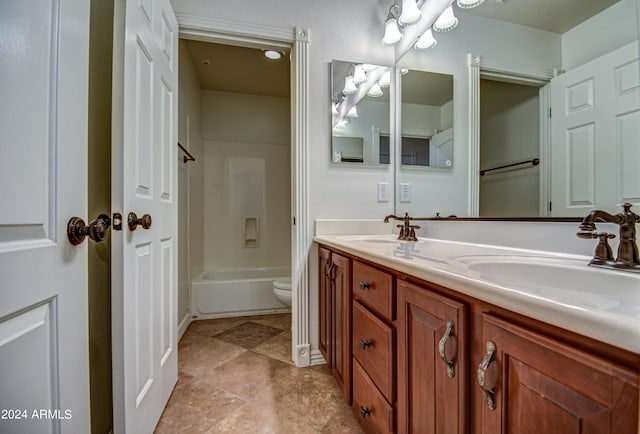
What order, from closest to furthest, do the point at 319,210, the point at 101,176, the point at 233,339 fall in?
the point at 101,176
the point at 319,210
the point at 233,339

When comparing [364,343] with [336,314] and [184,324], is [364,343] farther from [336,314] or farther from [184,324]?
[184,324]

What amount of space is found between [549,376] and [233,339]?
209 centimetres

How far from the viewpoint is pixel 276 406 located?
1335mm

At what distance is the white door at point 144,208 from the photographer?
0.91 meters

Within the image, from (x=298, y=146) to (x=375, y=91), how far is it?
0.68 m

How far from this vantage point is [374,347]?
0.95 metres

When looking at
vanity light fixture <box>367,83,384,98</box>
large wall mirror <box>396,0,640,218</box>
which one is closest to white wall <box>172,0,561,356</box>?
large wall mirror <box>396,0,640,218</box>

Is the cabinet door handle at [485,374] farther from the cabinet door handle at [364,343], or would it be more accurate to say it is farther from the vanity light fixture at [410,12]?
the vanity light fixture at [410,12]

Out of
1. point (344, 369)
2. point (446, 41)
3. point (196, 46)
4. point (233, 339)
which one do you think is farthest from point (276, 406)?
point (196, 46)

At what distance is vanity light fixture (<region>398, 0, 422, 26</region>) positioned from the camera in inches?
63.4

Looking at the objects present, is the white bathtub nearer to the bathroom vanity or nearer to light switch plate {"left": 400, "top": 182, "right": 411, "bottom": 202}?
light switch plate {"left": 400, "top": 182, "right": 411, "bottom": 202}

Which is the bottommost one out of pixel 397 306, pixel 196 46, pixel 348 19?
pixel 397 306

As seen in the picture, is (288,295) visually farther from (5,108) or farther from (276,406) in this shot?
(5,108)

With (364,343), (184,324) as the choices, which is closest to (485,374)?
(364,343)
